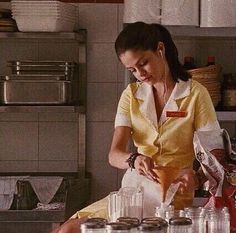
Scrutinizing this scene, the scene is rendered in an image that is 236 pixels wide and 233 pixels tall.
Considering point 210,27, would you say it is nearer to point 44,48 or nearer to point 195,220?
point 44,48

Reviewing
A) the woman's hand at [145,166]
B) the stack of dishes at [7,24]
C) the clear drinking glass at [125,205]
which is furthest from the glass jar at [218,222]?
the stack of dishes at [7,24]

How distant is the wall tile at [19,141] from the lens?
3.37 meters

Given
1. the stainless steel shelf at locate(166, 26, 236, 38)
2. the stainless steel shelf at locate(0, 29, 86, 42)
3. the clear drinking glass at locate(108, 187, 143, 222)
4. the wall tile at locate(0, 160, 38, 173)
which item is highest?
the stainless steel shelf at locate(166, 26, 236, 38)

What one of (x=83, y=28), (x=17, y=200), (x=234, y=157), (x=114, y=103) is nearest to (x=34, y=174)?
(x=17, y=200)

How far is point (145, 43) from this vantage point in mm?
Answer: 2113

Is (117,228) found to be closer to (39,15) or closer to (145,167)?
(145,167)

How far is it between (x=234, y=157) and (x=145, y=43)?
58cm

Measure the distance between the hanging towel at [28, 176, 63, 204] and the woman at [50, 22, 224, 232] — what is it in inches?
35.8

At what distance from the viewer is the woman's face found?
6.86ft

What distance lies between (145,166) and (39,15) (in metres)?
1.33

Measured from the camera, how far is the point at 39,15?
9.80 ft

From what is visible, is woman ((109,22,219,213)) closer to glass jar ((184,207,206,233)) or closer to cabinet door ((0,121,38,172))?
glass jar ((184,207,206,233))

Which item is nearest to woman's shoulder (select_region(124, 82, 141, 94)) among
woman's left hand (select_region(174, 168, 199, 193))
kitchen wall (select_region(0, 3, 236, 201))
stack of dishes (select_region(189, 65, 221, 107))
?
woman's left hand (select_region(174, 168, 199, 193))

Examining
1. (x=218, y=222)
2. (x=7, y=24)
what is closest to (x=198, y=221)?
(x=218, y=222)
